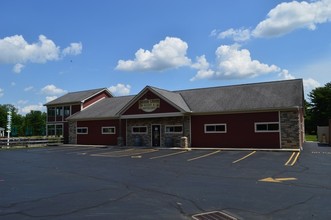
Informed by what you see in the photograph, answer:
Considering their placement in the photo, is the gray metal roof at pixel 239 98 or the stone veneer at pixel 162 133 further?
the stone veneer at pixel 162 133

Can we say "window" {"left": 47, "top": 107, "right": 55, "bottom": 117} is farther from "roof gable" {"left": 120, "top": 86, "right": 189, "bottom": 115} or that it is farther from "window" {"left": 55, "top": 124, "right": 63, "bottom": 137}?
"roof gable" {"left": 120, "top": 86, "right": 189, "bottom": 115}

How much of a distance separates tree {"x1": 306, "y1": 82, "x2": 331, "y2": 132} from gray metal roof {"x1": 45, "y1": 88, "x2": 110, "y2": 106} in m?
39.4

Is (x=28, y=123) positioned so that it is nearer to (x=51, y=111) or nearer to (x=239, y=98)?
(x=51, y=111)

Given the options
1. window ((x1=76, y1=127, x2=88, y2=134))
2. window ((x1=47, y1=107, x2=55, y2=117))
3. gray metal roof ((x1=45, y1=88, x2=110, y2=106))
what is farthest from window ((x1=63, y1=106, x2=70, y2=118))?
window ((x1=76, y1=127, x2=88, y2=134))

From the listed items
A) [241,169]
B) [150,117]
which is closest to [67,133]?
[150,117]

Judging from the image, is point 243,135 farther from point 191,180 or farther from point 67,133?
point 67,133

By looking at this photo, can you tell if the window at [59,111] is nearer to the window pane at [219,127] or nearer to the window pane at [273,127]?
the window pane at [219,127]

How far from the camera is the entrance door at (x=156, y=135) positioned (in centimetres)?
2923

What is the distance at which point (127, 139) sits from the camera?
3108 cm

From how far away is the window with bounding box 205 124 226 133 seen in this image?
26.1 metres

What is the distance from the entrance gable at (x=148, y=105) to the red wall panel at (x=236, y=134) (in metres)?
2.53

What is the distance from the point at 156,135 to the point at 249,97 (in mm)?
8855

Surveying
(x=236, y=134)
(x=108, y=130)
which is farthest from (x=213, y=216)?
(x=108, y=130)

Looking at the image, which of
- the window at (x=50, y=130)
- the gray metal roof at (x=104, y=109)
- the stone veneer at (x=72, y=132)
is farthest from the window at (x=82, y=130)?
the window at (x=50, y=130)
